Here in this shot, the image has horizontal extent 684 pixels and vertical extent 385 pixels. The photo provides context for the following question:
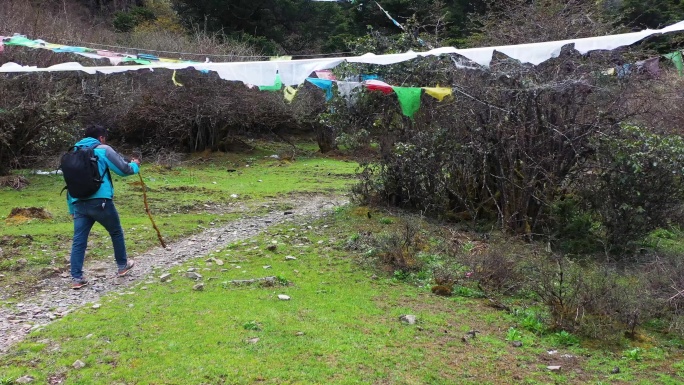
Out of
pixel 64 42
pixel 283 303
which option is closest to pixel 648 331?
pixel 283 303

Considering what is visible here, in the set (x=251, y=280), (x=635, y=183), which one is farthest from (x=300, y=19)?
(x=251, y=280)

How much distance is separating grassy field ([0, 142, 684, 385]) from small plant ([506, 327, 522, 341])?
A: 0.09 feet

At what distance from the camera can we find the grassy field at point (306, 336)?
16.4 ft

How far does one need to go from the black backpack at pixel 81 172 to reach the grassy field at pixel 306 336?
1318mm

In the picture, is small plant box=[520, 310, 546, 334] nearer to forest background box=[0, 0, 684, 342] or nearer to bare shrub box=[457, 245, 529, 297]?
forest background box=[0, 0, 684, 342]

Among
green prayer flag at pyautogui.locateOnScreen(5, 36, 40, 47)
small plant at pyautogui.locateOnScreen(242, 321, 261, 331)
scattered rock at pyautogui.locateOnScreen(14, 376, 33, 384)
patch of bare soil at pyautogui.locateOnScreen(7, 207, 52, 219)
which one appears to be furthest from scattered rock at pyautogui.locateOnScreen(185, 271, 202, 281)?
green prayer flag at pyautogui.locateOnScreen(5, 36, 40, 47)

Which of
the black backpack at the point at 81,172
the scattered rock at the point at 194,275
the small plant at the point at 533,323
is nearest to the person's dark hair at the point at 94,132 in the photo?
the black backpack at the point at 81,172

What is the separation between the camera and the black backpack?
704 centimetres

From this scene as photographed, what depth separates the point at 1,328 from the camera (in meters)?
5.98

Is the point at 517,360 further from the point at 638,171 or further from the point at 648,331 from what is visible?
the point at 638,171

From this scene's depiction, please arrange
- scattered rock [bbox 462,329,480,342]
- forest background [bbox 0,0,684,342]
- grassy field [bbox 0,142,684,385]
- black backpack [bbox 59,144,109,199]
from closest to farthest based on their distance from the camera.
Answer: grassy field [bbox 0,142,684,385] → scattered rock [bbox 462,329,480,342] → black backpack [bbox 59,144,109,199] → forest background [bbox 0,0,684,342]

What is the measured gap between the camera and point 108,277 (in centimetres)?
777

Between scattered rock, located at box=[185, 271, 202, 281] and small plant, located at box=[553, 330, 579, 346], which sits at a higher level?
scattered rock, located at box=[185, 271, 202, 281]

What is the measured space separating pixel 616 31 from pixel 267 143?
17678 mm
